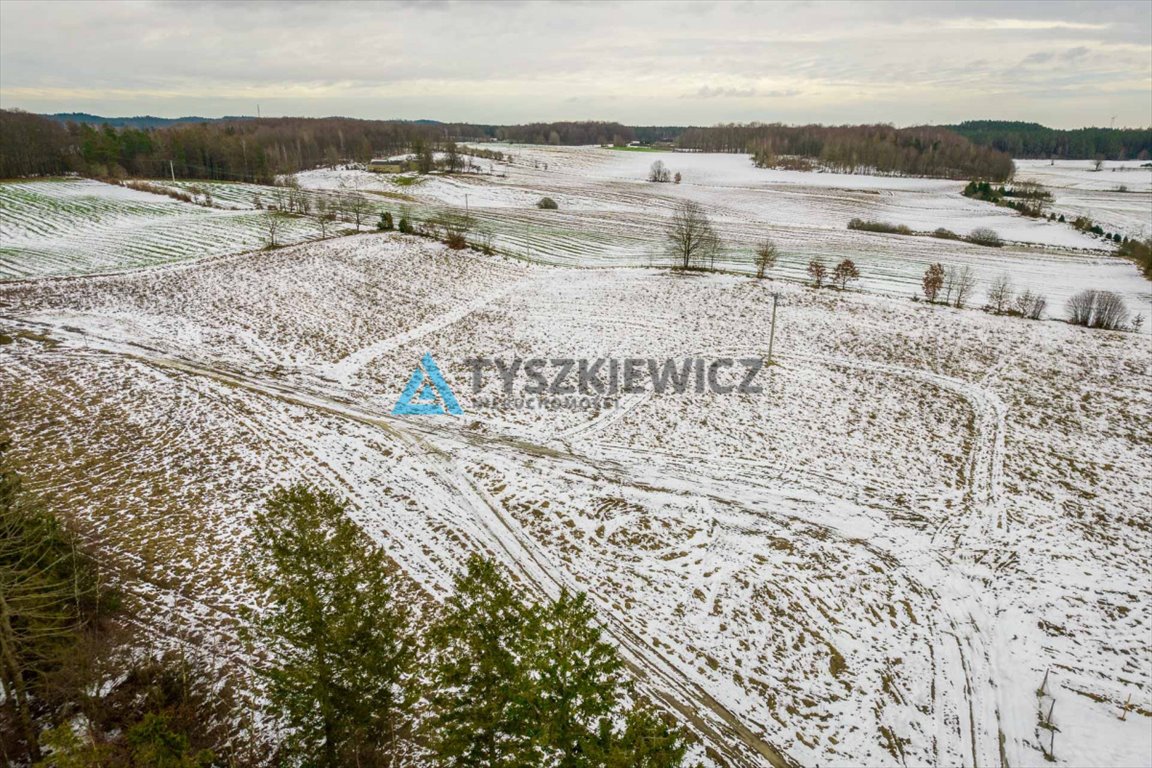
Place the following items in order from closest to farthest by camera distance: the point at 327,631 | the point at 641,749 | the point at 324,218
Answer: the point at 641,749
the point at 327,631
the point at 324,218

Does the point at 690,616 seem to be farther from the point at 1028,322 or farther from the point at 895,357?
the point at 1028,322

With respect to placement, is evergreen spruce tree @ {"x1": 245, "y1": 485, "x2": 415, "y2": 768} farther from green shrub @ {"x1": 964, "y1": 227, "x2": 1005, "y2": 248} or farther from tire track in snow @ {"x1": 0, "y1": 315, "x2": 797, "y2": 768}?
green shrub @ {"x1": 964, "y1": 227, "x2": 1005, "y2": 248}

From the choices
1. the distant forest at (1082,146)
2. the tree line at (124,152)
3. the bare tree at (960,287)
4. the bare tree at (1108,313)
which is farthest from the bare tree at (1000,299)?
the distant forest at (1082,146)

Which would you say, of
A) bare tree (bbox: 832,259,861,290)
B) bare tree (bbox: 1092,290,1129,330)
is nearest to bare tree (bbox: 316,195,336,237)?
bare tree (bbox: 832,259,861,290)

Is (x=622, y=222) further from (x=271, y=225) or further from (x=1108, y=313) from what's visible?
(x=1108, y=313)

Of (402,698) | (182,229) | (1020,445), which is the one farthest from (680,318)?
(182,229)

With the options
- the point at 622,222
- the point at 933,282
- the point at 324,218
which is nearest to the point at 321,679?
the point at 933,282
